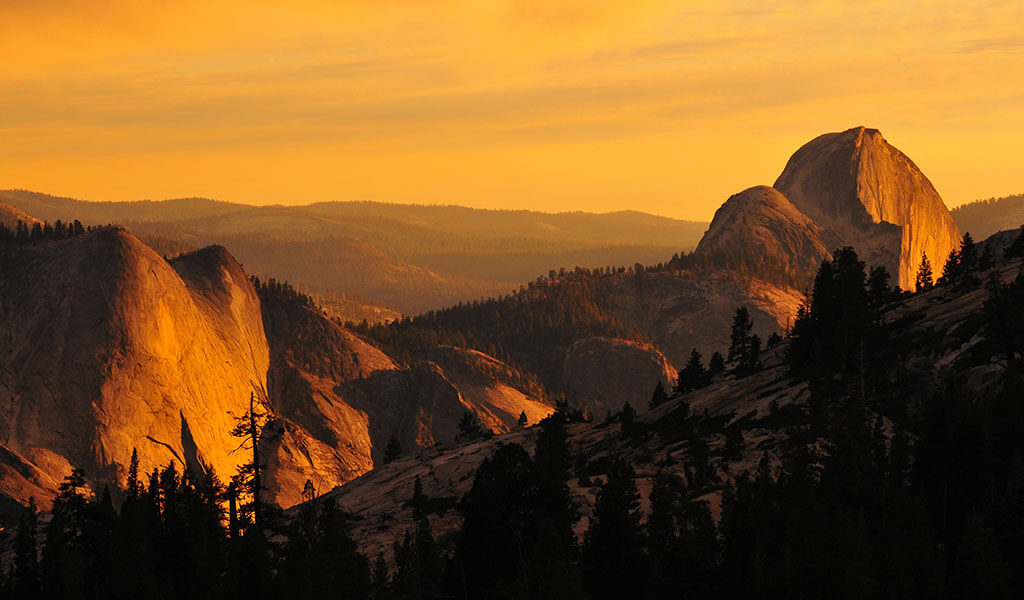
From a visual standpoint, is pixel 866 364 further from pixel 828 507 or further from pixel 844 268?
pixel 828 507

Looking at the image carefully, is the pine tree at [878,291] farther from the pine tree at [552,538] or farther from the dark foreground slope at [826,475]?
the pine tree at [552,538]

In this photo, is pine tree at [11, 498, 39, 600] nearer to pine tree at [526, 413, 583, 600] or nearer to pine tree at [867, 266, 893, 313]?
pine tree at [526, 413, 583, 600]

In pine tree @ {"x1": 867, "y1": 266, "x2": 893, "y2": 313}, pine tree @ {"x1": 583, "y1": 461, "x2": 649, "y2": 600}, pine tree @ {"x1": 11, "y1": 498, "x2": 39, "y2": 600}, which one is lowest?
pine tree @ {"x1": 11, "y1": 498, "x2": 39, "y2": 600}

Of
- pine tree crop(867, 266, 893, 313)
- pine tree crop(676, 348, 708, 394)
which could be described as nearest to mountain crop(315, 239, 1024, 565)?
pine tree crop(867, 266, 893, 313)

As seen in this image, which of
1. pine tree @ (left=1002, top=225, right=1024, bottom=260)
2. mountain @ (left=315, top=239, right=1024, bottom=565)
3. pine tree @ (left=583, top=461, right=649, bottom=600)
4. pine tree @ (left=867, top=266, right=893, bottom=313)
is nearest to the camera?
pine tree @ (left=583, top=461, right=649, bottom=600)

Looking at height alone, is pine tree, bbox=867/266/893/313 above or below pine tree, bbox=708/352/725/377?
above

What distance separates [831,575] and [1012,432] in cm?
2262

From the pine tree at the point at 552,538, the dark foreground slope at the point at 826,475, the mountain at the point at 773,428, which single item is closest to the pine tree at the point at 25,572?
the dark foreground slope at the point at 826,475

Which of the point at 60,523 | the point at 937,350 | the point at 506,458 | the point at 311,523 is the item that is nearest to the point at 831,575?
the point at 506,458

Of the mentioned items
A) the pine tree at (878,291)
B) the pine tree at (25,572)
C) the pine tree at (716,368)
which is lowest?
the pine tree at (25,572)

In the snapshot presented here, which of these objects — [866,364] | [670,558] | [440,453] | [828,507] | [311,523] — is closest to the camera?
[670,558]

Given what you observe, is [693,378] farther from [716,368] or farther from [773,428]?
[773,428]

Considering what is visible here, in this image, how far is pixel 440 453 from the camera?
147 metres

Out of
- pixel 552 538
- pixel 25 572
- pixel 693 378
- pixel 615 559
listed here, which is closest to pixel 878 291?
pixel 693 378
